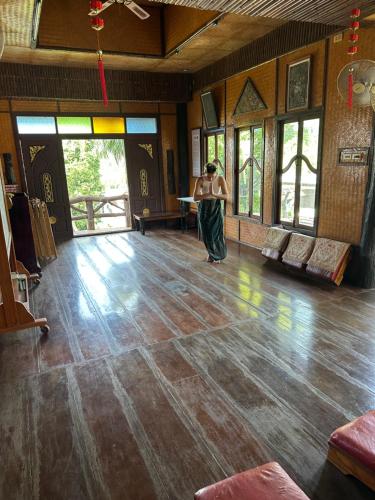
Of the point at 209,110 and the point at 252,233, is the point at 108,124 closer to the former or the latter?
the point at 209,110

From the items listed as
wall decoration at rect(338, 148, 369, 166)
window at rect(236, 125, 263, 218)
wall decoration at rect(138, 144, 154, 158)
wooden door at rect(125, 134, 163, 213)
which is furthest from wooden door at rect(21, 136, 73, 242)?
wall decoration at rect(338, 148, 369, 166)

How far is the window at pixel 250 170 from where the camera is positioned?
5.78 meters

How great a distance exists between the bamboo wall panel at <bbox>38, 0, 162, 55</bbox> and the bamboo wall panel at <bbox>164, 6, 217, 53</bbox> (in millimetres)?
241

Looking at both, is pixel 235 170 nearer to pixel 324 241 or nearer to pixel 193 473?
pixel 324 241

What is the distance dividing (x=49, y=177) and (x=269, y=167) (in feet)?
15.0

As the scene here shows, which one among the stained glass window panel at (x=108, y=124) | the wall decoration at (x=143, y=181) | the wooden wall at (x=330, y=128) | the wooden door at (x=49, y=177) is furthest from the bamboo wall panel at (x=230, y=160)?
the wooden door at (x=49, y=177)

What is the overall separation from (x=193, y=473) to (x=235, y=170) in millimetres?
5390

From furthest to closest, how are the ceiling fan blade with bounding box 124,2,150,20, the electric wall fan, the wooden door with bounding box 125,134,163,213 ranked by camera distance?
the wooden door with bounding box 125,134,163,213
the ceiling fan blade with bounding box 124,2,150,20
the electric wall fan

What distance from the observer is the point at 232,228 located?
6770 millimetres

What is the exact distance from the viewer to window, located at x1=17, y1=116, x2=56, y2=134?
686 cm

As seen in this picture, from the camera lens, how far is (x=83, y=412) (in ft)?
7.35

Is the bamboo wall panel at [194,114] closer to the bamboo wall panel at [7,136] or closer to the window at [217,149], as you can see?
the window at [217,149]

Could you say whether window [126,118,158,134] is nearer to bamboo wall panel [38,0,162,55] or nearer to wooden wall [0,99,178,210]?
wooden wall [0,99,178,210]

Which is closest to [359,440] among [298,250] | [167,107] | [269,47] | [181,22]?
[298,250]
